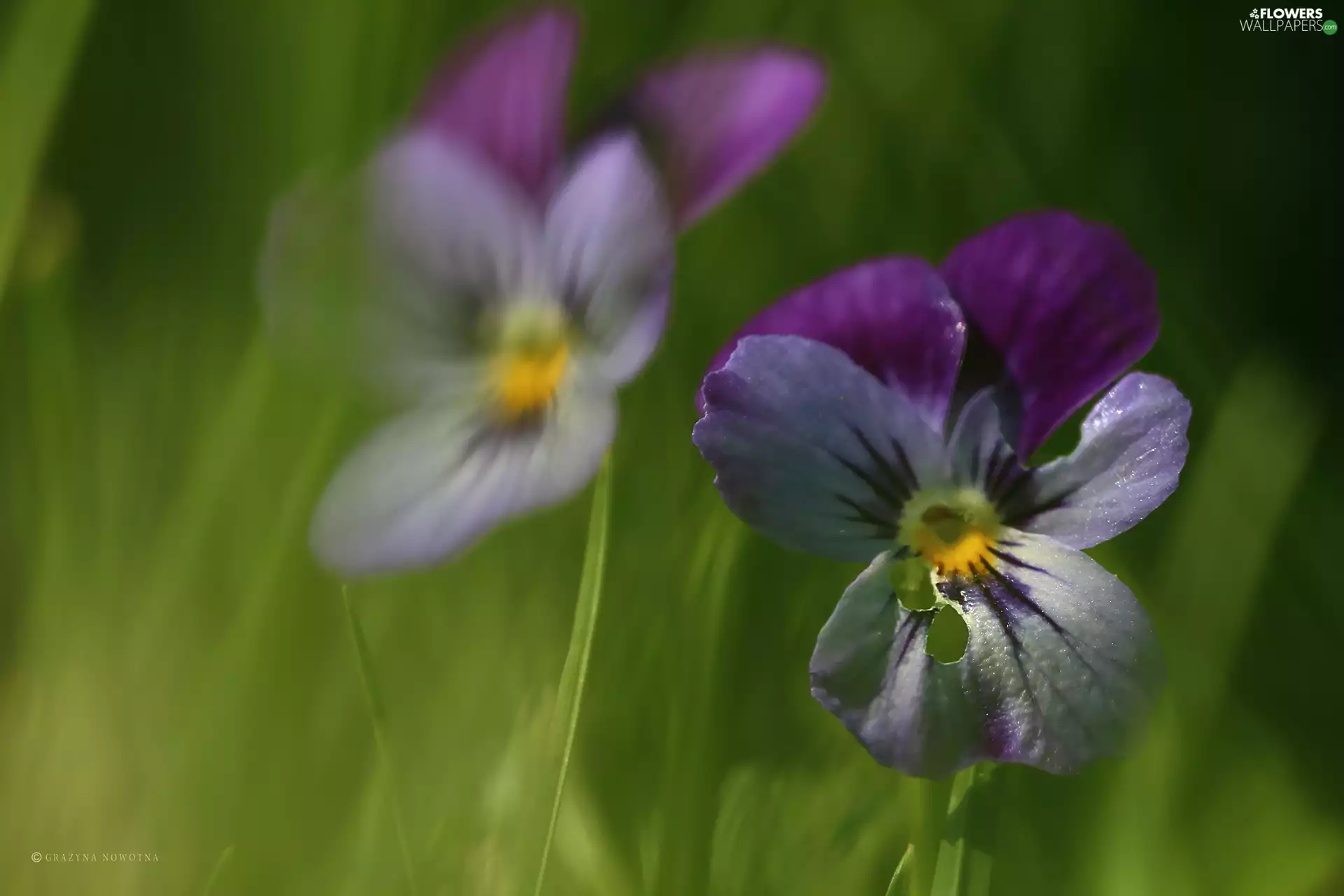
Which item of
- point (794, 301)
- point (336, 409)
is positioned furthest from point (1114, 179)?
point (336, 409)

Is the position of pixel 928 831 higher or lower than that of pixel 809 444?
lower

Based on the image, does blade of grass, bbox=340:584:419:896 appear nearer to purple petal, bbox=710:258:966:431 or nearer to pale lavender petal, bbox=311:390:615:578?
pale lavender petal, bbox=311:390:615:578

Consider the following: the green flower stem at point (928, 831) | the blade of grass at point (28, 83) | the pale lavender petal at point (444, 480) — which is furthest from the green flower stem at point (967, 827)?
the blade of grass at point (28, 83)

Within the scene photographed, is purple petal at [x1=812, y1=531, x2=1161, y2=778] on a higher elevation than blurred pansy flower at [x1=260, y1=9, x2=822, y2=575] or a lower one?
lower

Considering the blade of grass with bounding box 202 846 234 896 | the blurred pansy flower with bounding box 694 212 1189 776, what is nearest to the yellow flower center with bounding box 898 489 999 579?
the blurred pansy flower with bounding box 694 212 1189 776

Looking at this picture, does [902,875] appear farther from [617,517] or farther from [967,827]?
[617,517]

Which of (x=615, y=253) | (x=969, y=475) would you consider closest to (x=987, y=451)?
(x=969, y=475)
